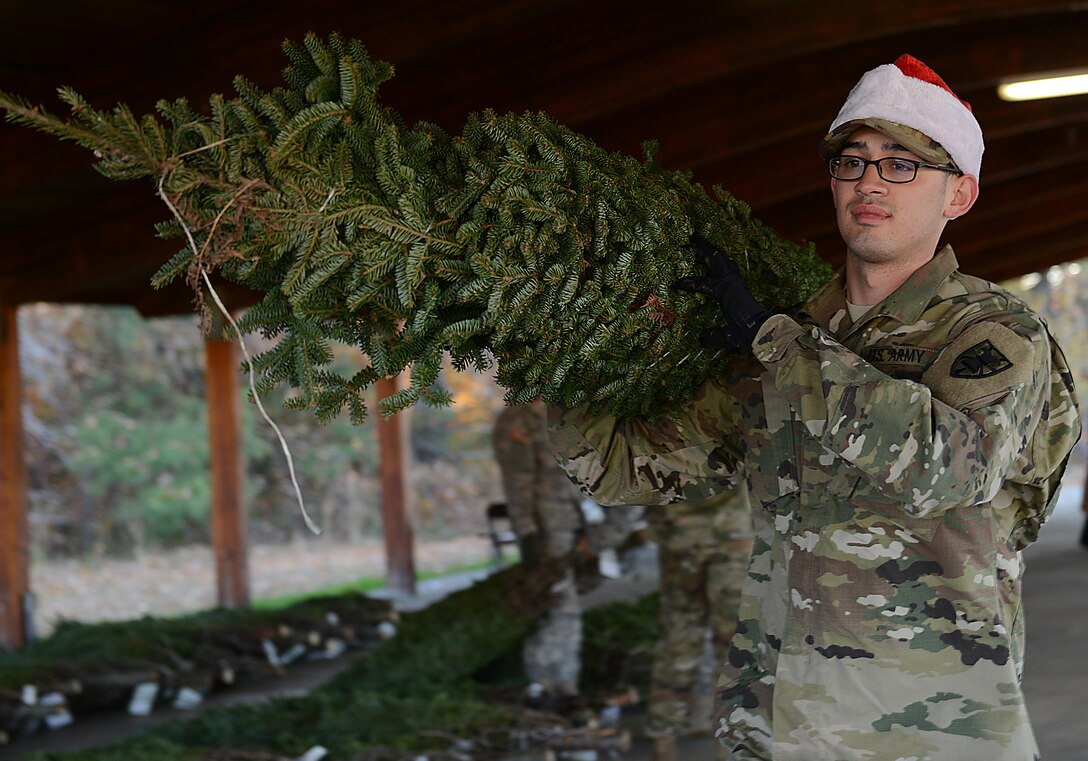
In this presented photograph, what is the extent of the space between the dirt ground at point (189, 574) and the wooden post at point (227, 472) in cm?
440

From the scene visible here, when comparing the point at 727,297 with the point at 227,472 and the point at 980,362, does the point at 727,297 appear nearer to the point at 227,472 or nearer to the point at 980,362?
the point at 980,362

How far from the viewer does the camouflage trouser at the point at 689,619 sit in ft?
15.8

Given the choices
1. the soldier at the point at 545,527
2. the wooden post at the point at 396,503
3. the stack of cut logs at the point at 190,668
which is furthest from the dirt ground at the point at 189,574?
the soldier at the point at 545,527

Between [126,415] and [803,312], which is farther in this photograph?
[126,415]

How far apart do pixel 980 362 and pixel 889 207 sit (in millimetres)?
350

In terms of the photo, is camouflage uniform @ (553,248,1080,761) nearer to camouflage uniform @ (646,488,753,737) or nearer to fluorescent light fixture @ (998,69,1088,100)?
camouflage uniform @ (646,488,753,737)

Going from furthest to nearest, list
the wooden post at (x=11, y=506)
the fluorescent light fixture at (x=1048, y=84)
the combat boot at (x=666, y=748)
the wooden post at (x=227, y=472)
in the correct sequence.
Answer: the wooden post at (x=227, y=472)
the wooden post at (x=11, y=506)
the fluorescent light fixture at (x=1048, y=84)
the combat boot at (x=666, y=748)

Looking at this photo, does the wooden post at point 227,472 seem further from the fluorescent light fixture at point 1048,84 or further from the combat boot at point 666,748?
the fluorescent light fixture at point 1048,84

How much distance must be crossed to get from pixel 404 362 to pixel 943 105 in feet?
3.51

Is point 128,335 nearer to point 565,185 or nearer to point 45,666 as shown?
point 45,666

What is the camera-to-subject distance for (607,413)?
227 centimetres

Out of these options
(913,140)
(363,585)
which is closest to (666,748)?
(913,140)

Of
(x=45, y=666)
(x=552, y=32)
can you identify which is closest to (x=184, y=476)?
(x=45, y=666)

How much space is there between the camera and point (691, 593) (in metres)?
4.99
